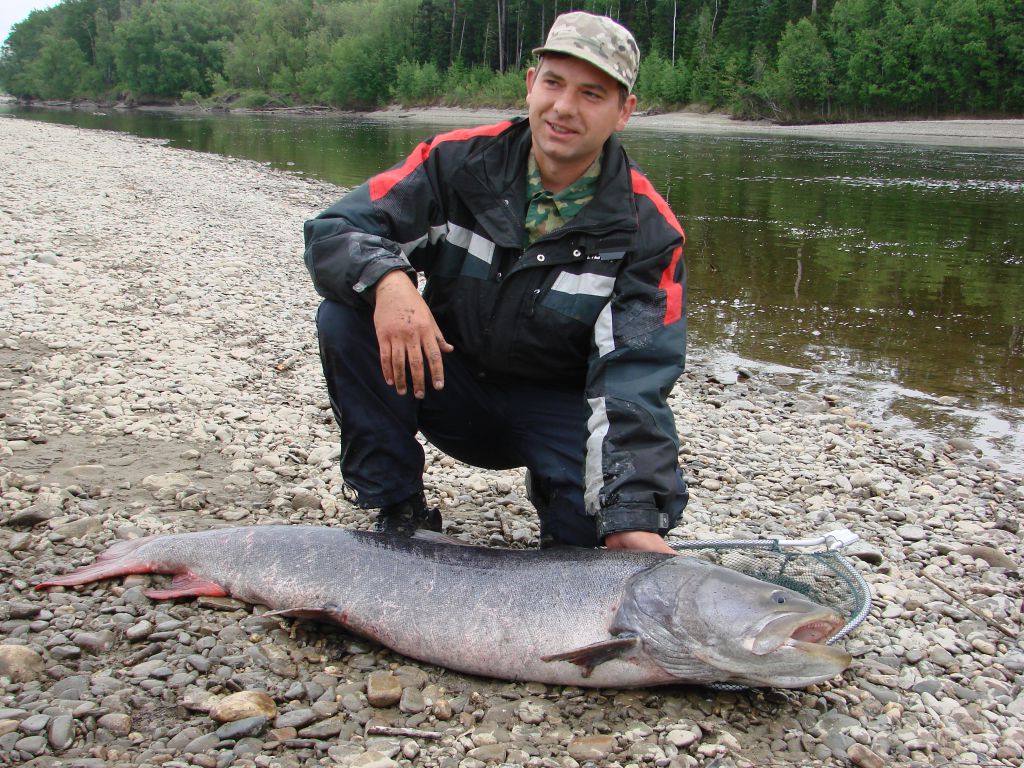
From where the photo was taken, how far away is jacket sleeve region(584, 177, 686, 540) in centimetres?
Result: 311

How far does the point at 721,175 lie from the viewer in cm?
2730

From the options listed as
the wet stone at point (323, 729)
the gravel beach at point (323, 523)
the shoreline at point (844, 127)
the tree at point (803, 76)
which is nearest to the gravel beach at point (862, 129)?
the shoreline at point (844, 127)

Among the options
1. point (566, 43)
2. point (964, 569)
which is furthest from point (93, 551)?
point (964, 569)

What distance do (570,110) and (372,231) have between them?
3.16 feet

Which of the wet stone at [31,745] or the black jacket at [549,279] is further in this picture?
the black jacket at [549,279]

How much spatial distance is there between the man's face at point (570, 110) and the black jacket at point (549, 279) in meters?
0.16

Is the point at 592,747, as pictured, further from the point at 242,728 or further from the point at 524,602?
the point at 242,728

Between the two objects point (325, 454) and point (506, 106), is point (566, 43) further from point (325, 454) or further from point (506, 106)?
point (506, 106)

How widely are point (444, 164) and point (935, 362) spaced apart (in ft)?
23.4

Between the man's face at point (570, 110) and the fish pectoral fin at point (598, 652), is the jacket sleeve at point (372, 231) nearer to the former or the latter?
the man's face at point (570, 110)

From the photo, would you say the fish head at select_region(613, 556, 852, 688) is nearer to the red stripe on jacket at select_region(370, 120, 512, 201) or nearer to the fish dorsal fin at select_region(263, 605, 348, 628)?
the fish dorsal fin at select_region(263, 605, 348, 628)

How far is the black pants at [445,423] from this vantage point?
3.59 metres

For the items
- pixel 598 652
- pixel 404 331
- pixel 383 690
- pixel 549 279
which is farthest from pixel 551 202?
pixel 383 690

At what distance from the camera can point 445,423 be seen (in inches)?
157
